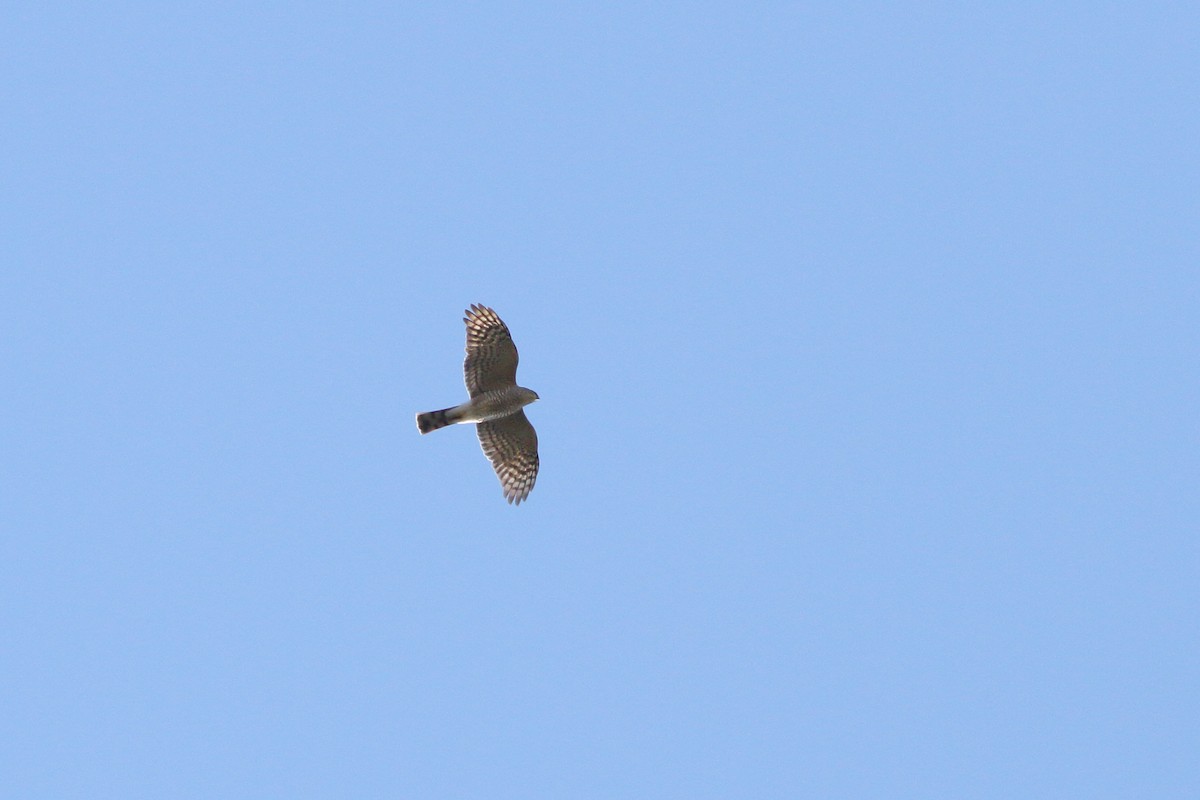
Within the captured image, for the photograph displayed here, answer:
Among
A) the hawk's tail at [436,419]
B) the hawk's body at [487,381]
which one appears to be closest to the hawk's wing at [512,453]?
the hawk's body at [487,381]

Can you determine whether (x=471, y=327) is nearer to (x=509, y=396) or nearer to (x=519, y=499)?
(x=509, y=396)

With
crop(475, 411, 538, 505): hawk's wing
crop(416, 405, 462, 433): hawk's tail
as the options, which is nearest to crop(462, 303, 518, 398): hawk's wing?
crop(416, 405, 462, 433): hawk's tail

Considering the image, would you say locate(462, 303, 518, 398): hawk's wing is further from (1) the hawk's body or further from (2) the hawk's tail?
(2) the hawk's tail

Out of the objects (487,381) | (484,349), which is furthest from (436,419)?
(484,349)

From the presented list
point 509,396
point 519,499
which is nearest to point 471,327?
point 509,396

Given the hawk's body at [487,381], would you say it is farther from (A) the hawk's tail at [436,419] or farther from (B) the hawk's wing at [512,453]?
(B) the hawk's wing at [512,453]

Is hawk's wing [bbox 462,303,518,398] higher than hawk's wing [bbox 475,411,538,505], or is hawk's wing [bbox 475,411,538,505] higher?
hawk's wing [bbox 462,303,518,398]
